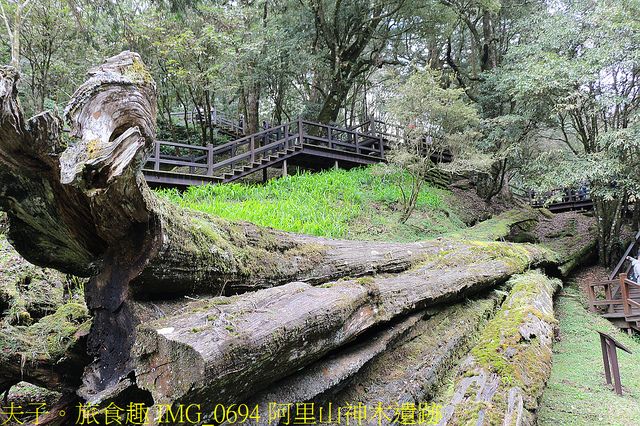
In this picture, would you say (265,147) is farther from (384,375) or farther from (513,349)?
(513,349)

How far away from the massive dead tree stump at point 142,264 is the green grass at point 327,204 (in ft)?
10.5

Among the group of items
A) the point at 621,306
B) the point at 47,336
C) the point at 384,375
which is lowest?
the point at 621,306

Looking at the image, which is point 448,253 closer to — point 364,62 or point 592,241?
point 592,241

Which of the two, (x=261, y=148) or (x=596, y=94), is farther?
(x=261, y=148)

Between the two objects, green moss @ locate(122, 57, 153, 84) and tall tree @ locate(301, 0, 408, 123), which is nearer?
green moss @ locate(122, 57, 153, 84)

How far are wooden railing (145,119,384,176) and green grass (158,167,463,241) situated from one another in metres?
1.28

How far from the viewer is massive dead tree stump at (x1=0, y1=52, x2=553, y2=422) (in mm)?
1812

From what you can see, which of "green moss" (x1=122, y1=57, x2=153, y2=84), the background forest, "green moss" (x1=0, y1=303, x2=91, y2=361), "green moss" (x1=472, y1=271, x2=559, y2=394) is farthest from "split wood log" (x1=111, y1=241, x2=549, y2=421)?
the background forest

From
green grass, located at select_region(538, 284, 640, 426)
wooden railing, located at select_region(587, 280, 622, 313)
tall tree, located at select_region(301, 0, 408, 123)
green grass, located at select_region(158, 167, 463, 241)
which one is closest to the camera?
green grass, located at select_region(538, 284, 640, 426)

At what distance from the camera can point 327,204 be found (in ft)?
29.8

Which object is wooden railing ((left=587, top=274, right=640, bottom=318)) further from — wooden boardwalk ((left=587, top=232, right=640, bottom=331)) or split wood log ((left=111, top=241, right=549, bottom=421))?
split wood log ((left=111, top=241, right=549, bottom=421))

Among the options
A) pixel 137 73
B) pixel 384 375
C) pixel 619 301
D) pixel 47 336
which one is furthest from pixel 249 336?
pixel 619 301

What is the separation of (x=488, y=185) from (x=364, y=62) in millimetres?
7949

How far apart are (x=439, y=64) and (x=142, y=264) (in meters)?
19.2
